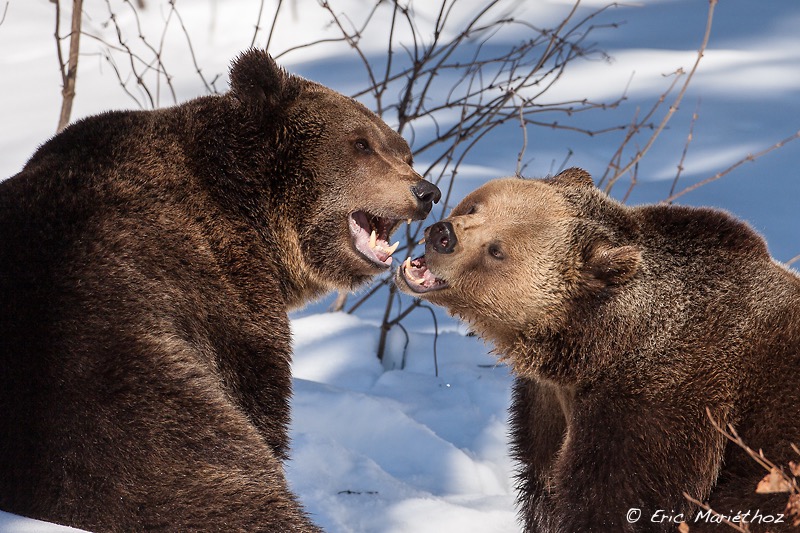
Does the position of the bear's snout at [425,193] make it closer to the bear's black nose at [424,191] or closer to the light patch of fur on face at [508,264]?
the bear's black nose at [424,191]

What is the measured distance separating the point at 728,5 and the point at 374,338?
26.8 ft

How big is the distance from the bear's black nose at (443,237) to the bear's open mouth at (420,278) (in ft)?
0.37

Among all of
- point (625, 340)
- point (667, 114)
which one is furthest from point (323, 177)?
point (667, 114)

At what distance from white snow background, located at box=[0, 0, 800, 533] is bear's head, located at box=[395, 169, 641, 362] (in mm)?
1304

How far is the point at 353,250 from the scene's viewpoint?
459cm

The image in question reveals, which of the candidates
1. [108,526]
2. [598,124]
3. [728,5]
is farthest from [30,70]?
[108,526]

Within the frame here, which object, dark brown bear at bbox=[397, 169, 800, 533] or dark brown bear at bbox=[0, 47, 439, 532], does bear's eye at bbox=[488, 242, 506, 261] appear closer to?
dark brown bear at bbox=[397, 169, 800, 533]

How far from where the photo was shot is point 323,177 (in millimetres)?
4500

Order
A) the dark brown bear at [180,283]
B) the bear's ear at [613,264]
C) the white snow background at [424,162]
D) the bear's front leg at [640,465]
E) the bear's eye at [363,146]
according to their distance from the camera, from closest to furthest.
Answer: the dark brown bear at [180,283], the bear's front leg at [640,465], the bear's ear at [613,264], the bear's eye at [363,146], the white snow background at [424,162]

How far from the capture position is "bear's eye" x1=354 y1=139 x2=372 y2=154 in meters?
4.60

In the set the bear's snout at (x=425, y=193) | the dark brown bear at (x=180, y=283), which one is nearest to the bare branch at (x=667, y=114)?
the bear's snout at (x=425, y=193)

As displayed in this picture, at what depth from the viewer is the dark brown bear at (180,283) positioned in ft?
10.9

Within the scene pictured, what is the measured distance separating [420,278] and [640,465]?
1.20m

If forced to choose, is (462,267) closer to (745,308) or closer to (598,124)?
(745,308)
